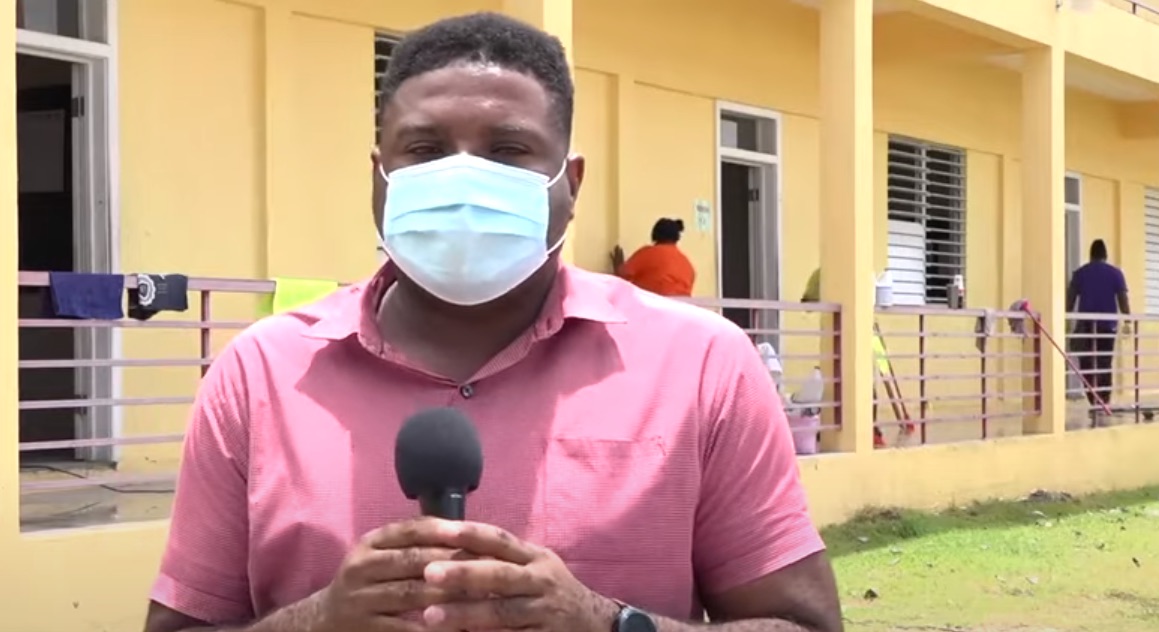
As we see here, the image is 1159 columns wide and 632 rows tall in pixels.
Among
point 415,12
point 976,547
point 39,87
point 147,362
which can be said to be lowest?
point 976,547

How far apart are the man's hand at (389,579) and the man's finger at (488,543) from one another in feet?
0.05

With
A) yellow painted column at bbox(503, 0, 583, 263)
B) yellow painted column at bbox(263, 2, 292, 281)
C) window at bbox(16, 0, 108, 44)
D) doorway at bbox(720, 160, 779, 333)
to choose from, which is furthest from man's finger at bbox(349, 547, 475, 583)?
doorway at bbox(720, 160, 779, 333)

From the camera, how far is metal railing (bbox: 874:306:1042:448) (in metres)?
10.6

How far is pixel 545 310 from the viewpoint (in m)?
1.92

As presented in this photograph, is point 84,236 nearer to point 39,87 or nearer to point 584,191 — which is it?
point 39,87

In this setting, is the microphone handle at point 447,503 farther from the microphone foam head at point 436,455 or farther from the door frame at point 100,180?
the door frame at point 100,180

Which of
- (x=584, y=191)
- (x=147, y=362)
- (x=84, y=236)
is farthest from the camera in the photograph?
(x=584, y=191)

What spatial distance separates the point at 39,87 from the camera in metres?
7.71

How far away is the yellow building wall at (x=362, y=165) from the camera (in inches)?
294

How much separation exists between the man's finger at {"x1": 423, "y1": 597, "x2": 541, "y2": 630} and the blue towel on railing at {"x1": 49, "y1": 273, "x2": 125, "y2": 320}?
4.66m

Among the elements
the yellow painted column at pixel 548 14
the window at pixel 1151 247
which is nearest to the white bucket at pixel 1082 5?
the yellow painted column at pixel 548 14

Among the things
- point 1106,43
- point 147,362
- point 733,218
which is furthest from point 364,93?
point 1106,43

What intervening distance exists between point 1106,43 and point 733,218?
141 inches

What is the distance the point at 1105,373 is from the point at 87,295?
9753 mm
